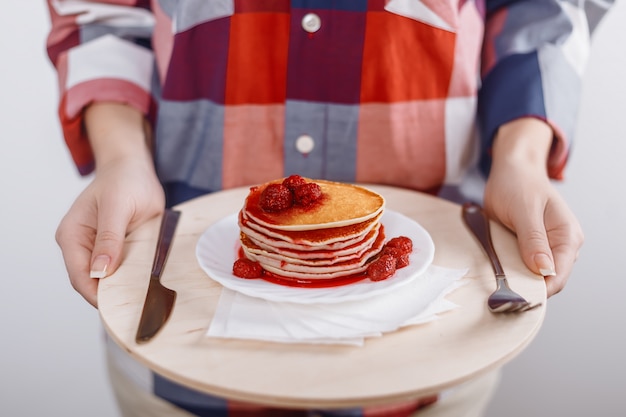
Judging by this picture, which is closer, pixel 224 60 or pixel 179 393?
pixel 179 393

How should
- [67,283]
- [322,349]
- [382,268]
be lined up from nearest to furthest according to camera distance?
1. [322,349]
2. [382,268]
3. [67,283]

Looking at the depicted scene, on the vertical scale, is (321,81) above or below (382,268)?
above

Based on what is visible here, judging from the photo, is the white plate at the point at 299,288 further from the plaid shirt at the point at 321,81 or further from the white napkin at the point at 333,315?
the plaid shirt at the point at 321,81

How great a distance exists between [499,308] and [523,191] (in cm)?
31

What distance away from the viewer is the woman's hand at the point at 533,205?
1042mm

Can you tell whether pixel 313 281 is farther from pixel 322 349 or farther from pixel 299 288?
pixel 322 349

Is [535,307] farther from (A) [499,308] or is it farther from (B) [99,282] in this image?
(B) [99,282]

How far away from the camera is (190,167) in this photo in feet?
4.67

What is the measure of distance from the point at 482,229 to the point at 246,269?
40 cm

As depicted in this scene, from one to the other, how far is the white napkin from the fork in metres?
0.06

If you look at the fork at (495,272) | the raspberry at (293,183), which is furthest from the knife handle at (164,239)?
the fork at (495,272)

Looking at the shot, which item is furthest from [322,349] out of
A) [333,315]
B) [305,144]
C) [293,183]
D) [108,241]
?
[305,144]

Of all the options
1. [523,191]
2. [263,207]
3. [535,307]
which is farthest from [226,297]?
[523,191]

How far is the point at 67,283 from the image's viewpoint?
2.08 m
